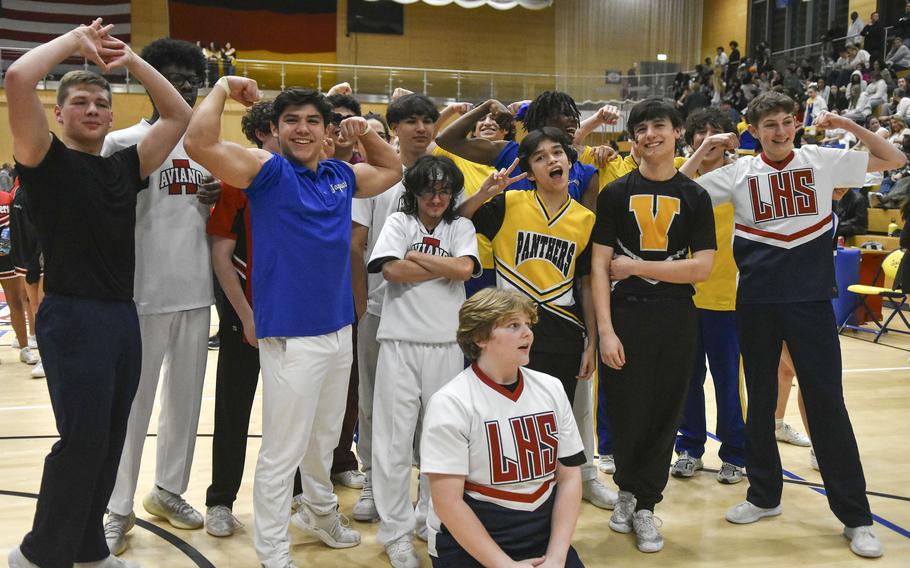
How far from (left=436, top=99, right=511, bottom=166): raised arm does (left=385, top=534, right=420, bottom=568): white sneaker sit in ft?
6.14

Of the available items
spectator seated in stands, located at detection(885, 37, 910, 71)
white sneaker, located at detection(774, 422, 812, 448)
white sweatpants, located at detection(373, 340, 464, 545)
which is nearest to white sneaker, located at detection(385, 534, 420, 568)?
white sweatpants, located at detection(373, 340, 464, 545)

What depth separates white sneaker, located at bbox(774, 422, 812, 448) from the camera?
16.4ft

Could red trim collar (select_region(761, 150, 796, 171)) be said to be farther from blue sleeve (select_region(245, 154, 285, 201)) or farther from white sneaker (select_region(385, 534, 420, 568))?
white sneaker (select_region(385, 534, 420, 568))

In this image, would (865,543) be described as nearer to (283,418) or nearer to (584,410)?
(584,410)

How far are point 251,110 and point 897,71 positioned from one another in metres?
16.0

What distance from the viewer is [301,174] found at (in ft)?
10.0

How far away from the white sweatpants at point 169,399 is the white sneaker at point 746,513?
2507 mm

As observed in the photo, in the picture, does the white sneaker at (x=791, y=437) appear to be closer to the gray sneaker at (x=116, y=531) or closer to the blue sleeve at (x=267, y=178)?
the blue sleeve at (x=267, y=178)

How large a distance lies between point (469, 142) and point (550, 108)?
1.50ft

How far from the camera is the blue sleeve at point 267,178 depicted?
9.50 feet

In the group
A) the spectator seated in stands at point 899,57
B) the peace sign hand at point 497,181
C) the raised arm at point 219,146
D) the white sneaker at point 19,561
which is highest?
the spectator seated in stands at point 899,57

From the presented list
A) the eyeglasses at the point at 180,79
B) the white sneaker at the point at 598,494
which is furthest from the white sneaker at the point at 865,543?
the eyeglasses at the point at 180,79

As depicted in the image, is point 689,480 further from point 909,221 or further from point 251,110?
point 909,221

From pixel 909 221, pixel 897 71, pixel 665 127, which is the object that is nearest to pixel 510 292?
pixel 665 127
